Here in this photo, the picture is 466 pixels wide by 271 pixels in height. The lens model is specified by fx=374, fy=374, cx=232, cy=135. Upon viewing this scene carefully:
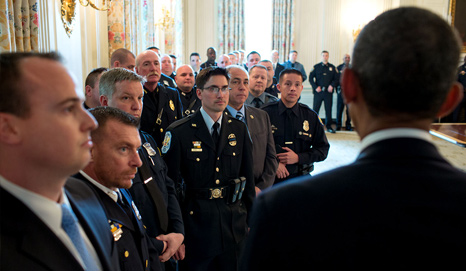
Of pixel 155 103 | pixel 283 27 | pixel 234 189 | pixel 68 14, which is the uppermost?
pixel 283 27

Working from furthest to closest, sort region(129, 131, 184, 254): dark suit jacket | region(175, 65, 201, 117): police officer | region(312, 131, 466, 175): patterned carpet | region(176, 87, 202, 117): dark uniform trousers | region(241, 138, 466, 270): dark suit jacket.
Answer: region(312, 131, 466, 175): patterned carpet → region(175, 65, 201, 117): police officer → region(176, 87, 202, 117): dark uniform trousers → region(129, 131, 184, 254): dark suit jacket → region(241, 138, 466, 270): dark suit jacket

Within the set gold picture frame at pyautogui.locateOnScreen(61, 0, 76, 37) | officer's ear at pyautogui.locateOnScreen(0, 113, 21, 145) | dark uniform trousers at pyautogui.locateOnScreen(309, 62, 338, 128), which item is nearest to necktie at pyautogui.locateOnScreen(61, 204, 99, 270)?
officer's ear at pyautogui.locateOnScreen(0, 113, 21, 145)

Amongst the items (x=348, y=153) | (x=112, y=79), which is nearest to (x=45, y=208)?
(x=112, y=79)

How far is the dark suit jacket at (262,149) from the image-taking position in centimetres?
293

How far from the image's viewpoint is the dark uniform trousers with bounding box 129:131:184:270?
1.83m

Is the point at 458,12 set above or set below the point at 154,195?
above

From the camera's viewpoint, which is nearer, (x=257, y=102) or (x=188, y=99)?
(x=257, y=102)

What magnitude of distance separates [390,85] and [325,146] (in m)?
2.64

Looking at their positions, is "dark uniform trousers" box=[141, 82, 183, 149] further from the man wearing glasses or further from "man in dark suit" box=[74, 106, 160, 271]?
"man in dark suit" box=[74, 106, 160, 271]

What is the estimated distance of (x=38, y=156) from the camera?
0.86 meters

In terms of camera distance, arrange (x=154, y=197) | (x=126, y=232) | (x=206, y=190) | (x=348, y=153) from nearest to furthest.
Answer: (x=126, y=232) → (x=154, y=197) → (x=206, y=190) → (x=348, y=153)

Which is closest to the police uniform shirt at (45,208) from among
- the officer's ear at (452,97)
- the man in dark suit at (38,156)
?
the man in dark suit at (38,156)

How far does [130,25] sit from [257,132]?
10.8ft

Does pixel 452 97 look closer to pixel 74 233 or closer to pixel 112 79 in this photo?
pixel 74 233
